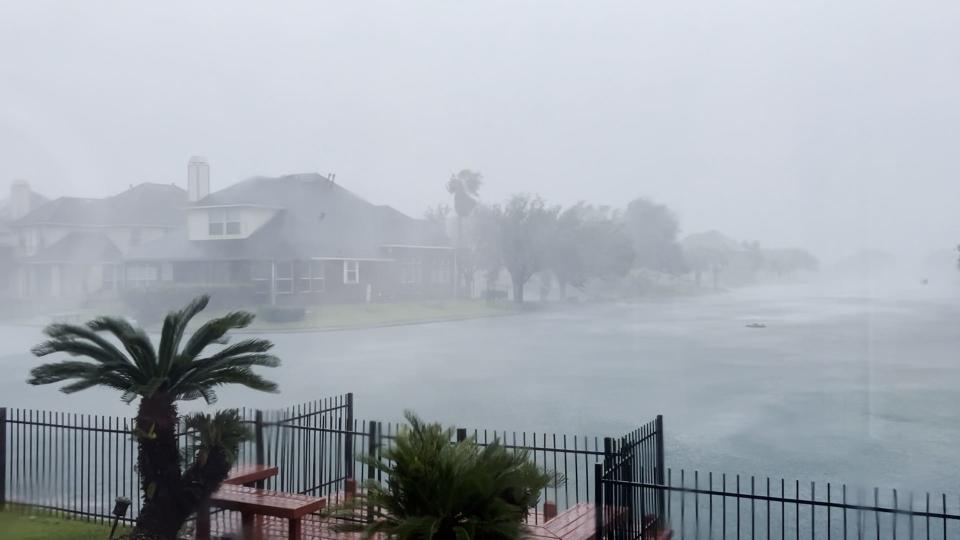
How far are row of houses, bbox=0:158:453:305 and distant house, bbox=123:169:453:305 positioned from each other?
0.04 m

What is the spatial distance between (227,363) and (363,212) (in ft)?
69.6

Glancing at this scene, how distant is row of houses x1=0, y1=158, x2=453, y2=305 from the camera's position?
26.2 metres

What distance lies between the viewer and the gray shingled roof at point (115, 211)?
30328 mm

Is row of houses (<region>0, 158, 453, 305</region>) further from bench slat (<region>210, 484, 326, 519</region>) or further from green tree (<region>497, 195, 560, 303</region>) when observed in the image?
bench slat (<region>210, 484, 326, 519</region>)

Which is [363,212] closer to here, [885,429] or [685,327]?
[685,327]

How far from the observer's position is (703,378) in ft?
76.4

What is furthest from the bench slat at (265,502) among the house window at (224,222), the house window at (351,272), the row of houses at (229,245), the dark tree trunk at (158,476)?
the house window at (224,222)

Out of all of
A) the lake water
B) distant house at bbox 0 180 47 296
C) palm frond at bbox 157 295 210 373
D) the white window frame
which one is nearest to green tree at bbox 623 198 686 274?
the lake water

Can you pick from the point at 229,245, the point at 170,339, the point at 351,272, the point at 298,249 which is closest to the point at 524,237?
the point at 351,272

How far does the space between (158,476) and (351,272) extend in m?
19.0

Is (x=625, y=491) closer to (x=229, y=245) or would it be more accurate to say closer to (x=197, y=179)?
(x=229, y=245)

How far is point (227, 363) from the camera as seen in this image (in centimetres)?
781

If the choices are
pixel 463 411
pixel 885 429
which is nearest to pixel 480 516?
pixel 463 411

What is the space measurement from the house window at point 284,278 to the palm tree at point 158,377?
59.1 feet
